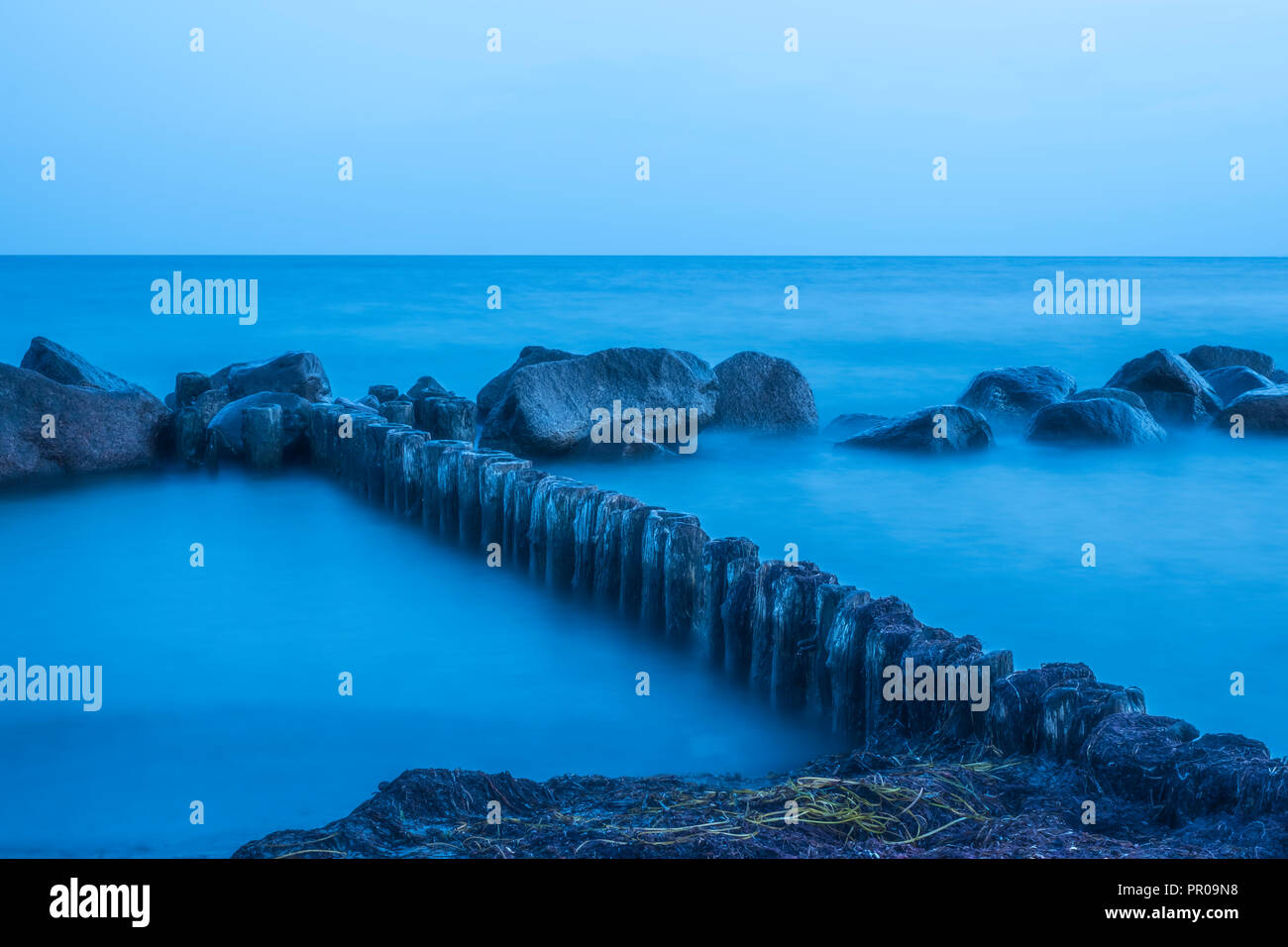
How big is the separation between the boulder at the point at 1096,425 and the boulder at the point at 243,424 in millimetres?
7877

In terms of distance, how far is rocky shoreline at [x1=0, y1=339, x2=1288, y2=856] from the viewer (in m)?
3.74

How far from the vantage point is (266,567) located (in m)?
9.05

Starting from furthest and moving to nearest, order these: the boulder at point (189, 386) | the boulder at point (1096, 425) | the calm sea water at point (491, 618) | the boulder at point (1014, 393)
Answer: the boulder at point (1014, 393), the boulder at point (189, 386), the boulder at point (1096, 425), the calm sea water at point (491, 618)

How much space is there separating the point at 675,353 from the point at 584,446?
1.63 meters

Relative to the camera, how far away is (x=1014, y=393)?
14.8 m

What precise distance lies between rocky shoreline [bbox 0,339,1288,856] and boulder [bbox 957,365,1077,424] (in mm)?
35


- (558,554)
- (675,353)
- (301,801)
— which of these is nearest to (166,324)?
(675,353)

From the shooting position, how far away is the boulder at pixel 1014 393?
14688 millimetres

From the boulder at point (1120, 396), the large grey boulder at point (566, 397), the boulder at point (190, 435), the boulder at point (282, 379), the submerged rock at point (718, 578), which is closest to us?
the submerged rock at point (718, 578)

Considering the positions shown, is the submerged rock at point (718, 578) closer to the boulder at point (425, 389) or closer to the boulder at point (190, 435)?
the boulder at point (190, 435)

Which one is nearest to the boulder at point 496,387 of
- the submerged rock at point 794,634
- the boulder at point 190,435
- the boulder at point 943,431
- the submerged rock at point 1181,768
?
the boulder at point 190,435

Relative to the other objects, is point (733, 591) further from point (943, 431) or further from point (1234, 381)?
point (1234, 381)

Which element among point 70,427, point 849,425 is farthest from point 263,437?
point 849,425

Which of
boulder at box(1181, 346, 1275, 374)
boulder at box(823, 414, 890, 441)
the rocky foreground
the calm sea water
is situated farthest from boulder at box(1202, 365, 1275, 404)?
the rocky foreground
